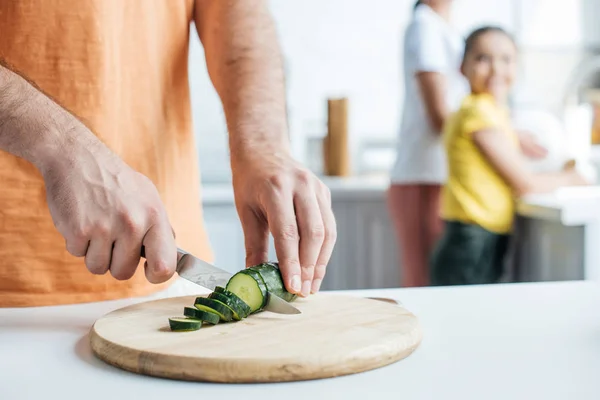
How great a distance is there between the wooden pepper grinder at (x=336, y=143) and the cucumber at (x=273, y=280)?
288 centimetres

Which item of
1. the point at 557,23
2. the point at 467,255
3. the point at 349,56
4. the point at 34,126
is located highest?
the point at 557,23

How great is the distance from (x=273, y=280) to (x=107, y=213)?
23 centimetres

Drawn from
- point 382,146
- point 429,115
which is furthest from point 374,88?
point 429,115

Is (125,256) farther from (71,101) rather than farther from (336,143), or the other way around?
(336,143)

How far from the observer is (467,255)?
2760 millimetres

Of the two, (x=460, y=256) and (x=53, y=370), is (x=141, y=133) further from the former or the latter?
(x=460, y=256)

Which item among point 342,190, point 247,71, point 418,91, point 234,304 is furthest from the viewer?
point 342,190

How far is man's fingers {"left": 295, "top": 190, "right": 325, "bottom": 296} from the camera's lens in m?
1.00

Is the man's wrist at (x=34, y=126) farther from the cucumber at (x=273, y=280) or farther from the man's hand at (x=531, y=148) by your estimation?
the man's hand at (x=531, y=148)

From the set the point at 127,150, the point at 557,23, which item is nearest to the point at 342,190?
the point at 557,23

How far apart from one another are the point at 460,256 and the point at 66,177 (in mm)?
2098

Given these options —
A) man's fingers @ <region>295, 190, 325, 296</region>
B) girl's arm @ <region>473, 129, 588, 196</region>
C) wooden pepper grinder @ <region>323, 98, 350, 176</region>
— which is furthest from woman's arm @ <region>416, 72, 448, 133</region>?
man's fingers @ <region>295, 190, 325, 296</region>

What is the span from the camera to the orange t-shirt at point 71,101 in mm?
1134

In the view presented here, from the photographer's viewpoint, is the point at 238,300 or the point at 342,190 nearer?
the point at 238,300
